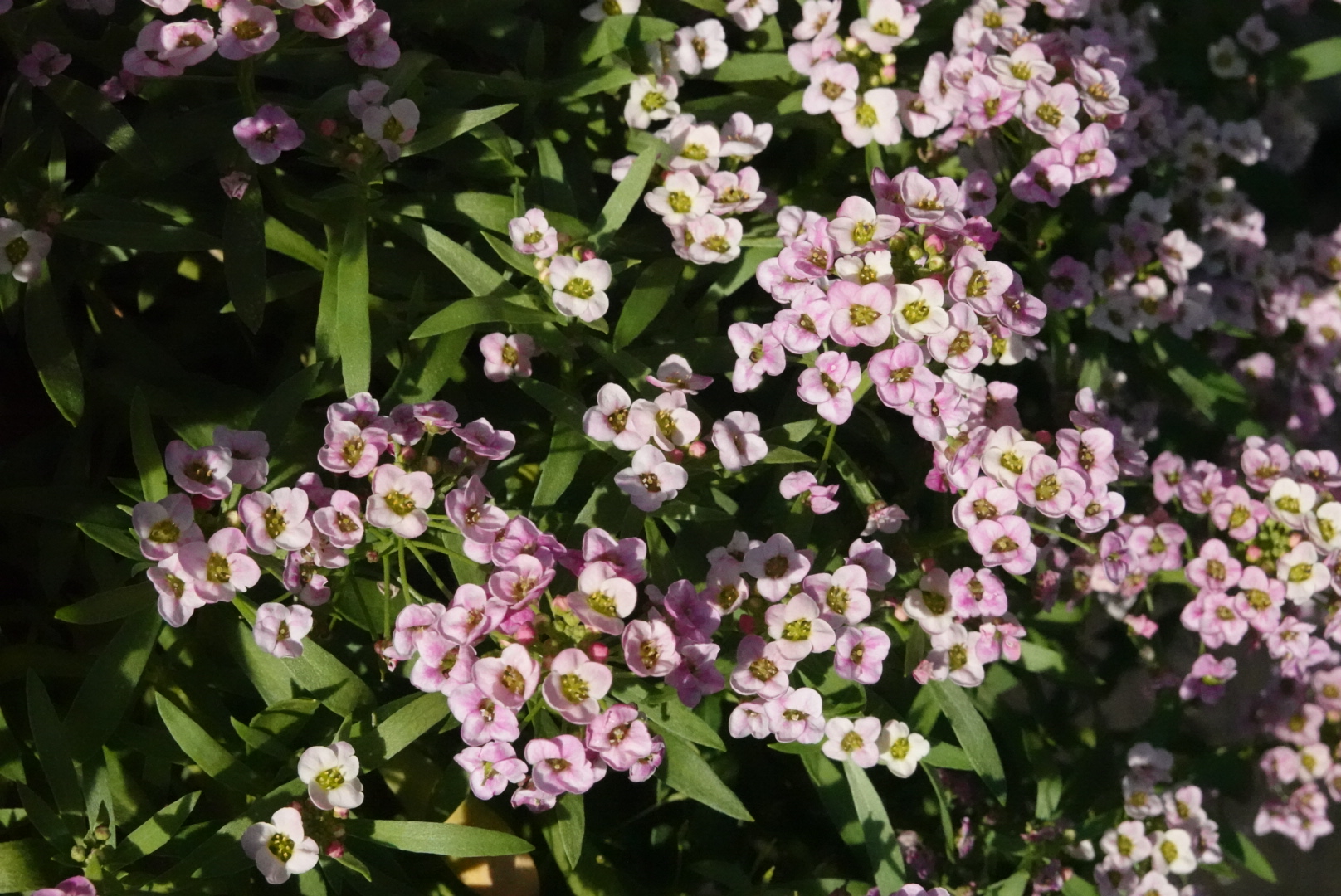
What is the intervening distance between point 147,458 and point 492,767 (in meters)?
0.82

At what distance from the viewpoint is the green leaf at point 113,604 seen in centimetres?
192

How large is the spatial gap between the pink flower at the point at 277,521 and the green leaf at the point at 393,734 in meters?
0.41

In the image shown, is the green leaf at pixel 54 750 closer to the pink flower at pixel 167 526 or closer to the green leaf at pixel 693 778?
the pink flower at pixel 167 526

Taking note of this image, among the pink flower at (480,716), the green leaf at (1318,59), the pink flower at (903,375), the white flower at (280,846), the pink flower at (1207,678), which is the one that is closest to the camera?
the pink flower at (480,716)

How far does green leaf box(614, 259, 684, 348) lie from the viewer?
2240mm

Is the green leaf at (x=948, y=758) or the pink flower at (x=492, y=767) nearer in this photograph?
the pink flower at (x=492, y=767)

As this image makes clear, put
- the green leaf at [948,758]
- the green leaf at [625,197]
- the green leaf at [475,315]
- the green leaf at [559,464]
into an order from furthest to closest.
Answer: the green leaf at [948,758] < the green leaf at [625,197] < the green leaf at [559,464] < the green leaf at [475,315]

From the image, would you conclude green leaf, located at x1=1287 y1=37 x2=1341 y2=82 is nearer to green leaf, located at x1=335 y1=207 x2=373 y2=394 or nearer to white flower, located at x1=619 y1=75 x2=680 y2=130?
white flower, located at x1=619 y1=75 x2=680 y2=130

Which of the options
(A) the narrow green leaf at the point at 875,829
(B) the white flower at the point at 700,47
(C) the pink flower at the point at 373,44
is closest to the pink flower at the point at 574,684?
(A) the narrow green leaf at the point at 875,829

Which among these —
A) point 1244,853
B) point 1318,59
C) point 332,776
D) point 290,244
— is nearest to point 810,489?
point 332,776

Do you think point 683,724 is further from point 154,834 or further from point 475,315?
point 154,834

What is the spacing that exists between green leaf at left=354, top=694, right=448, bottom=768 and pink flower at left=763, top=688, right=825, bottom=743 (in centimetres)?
63

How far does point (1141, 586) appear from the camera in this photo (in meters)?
2.68

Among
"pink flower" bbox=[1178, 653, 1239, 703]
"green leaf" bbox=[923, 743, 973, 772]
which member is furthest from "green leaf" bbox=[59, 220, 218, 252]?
"pink flower" bbox=[1178, 653, 1239, 703]
